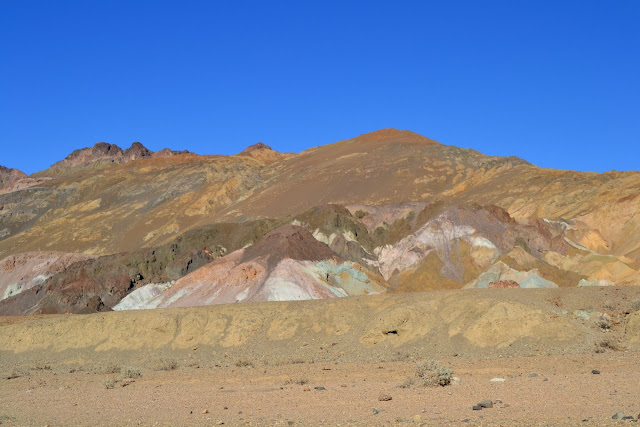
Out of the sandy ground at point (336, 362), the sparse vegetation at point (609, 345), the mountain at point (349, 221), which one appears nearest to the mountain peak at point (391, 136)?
the mountain at point (349, 221)

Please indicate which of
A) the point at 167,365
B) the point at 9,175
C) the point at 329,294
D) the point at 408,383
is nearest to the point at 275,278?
the point at 329,294

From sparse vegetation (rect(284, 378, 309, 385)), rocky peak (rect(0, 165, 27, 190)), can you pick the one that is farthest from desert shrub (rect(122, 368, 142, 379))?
rocky peak (rect(0, 165, 27, 190))

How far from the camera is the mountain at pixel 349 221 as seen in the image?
58906 mm

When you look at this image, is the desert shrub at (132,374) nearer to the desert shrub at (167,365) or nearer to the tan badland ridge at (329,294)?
the tan badland ridge at (329,294)

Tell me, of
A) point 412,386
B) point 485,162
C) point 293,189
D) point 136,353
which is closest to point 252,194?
point 293,189

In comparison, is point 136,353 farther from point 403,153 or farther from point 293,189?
point 403,153

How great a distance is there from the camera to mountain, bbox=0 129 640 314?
193 feet

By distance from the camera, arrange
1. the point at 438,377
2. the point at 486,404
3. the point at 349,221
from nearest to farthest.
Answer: the point at 486,404 → the point at 438,377 → the point at 349,221

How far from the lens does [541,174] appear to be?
90.9m

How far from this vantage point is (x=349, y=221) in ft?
229

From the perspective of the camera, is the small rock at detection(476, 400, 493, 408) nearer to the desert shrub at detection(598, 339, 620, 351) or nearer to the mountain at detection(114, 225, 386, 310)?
the desert shrub at detection(598, 339, 620, 351)

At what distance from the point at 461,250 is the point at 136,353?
124 ft

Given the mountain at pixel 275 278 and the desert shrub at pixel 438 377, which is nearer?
the desert shrub at pixel 438 377

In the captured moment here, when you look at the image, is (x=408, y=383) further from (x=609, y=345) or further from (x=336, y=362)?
(x=609, y=345)
